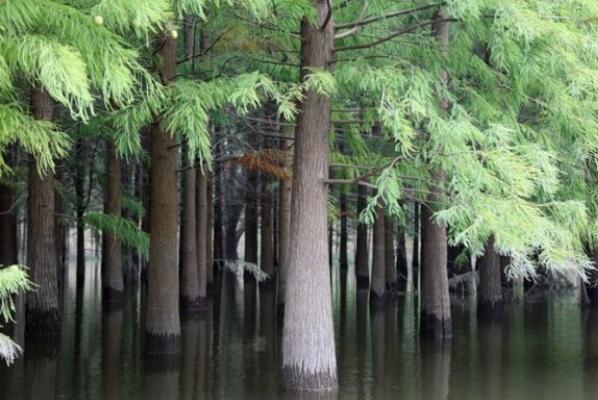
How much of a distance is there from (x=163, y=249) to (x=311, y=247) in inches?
123

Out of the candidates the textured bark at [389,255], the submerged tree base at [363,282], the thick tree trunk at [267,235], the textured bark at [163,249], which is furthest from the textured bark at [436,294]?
the submerged tree base at [363,282]

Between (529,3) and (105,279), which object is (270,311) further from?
(529,3)

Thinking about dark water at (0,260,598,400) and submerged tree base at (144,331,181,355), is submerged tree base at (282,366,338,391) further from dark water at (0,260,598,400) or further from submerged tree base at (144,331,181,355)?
submerged tree base at (144,331,181,355)

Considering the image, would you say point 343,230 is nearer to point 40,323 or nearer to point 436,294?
point 436,294

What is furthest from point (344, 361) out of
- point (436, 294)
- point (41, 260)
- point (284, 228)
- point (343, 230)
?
point (343, 230)

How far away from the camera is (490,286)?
2006cm

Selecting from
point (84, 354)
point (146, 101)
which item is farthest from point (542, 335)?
point (146, 101)

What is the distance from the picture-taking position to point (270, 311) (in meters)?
21.3

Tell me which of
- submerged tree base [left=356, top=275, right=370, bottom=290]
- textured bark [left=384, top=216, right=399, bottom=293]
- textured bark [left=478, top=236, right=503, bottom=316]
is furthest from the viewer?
submerged tree base [left=356, top=275, right=370, bottom=290]

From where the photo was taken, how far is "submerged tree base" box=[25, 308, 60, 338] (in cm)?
1462

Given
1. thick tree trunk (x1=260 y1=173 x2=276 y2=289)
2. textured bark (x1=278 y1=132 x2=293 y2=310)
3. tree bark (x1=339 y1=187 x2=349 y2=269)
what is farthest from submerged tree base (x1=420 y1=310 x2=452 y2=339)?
thick tree trunk (x1=260 y1=173 x2=276 y2=289)

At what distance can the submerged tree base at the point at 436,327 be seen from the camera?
15.7m

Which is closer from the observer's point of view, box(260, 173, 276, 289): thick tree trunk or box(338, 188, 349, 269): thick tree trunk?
box(260, 173, 276, 289): thick tree trunk

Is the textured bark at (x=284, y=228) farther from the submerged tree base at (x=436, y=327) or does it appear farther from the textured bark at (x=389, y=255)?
the textured bark at (x=389, y=255)
